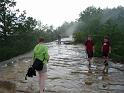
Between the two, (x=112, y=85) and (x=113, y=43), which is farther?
(x=113, y=43)

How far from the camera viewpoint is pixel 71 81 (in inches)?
597

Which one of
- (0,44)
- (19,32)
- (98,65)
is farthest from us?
(19,32)

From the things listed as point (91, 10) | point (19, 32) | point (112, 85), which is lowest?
point (112, 85)

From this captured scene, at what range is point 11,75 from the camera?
1642cm

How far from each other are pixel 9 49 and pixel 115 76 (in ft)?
Answer: 47.1

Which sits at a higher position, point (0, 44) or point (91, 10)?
point (91, 10)

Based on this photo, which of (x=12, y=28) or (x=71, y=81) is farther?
(x=12, y=28)

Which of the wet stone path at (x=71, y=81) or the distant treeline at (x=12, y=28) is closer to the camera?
the wet stone path at (x=71, y=81)

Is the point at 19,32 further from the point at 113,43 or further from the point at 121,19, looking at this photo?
the point at 121,19

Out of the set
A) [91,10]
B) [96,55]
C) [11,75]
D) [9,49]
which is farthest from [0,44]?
[91,10]

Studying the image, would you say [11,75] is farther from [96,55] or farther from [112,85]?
[96,55]

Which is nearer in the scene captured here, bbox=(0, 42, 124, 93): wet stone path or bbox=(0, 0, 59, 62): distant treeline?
bbox=(0, 42, 124, 93): wet stone path

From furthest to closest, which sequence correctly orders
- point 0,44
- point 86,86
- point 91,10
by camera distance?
1. point 91,10
2. point 0,44
3. point 86,86

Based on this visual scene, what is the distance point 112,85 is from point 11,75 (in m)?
5.13
